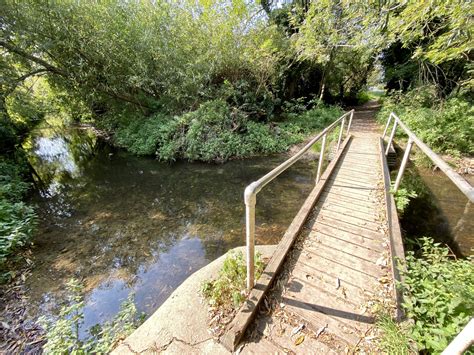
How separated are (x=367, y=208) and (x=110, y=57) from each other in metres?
11.8

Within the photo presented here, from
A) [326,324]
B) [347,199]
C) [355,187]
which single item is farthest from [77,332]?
[355,187]

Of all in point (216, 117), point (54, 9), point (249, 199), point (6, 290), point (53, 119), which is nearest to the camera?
point (249, 199)

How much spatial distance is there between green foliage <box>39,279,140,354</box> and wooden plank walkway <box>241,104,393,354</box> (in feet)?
5.63

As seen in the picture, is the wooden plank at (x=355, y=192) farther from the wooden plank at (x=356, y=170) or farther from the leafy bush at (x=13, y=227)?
the leafy bush at (x=13, y=227)

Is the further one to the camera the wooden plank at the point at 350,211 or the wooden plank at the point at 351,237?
the wooden plank at the point at 350,211

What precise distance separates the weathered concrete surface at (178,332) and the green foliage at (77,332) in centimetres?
55

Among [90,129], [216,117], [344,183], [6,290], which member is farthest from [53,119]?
[344,183]

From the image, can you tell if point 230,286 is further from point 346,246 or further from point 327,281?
point 346,246

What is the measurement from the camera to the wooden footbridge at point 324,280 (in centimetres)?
177

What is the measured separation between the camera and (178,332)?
2.02 m

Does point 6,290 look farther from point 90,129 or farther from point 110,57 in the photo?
point 90,129

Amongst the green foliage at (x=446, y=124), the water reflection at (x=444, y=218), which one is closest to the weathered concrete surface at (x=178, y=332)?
the water reflection at (x=444, y=218)

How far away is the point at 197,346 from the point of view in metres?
1.84

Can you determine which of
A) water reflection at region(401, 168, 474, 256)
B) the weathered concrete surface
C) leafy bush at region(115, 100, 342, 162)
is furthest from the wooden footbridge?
leafy bush at region(115, 100, 342, 162)
